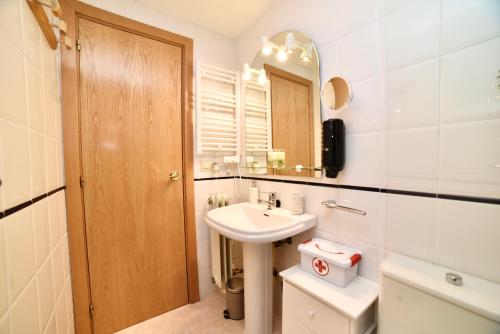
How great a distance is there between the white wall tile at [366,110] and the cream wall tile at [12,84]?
127 cm

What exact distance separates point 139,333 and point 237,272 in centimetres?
79

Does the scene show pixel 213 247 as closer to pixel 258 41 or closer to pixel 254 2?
pixel 258 41

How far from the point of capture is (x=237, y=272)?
69.8 inches

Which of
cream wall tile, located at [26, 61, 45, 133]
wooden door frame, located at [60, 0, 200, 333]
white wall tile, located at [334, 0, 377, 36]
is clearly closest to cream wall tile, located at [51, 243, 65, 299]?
wooden door frame, located at [60, 0, 200, 333]

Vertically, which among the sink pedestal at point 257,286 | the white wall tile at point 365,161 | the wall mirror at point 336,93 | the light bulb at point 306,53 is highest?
the light bulb at point 306,53

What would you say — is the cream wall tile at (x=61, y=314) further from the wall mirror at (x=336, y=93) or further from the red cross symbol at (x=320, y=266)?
the wall mirror at (x=336, y=93)

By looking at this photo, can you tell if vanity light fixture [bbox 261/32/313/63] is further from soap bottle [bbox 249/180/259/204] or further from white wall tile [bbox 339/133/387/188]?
soap bottle [bbox 249/180/259/204]

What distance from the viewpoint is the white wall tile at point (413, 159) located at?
784 mm

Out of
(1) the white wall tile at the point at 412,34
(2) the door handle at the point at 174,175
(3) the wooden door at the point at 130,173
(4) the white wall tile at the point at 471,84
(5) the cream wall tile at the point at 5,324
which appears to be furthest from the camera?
(2) the door handle at the point at 174,175

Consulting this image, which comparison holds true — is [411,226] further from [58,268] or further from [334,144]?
[58,268]

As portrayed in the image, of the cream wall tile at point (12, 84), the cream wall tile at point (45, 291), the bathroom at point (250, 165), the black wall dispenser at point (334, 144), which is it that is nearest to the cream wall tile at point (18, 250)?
the bathroom at point (250, 165)

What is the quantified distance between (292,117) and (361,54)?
0.52 metres

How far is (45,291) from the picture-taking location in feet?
2.49

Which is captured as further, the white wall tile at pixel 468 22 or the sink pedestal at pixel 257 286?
the sink pedestal at pixel 257 286
